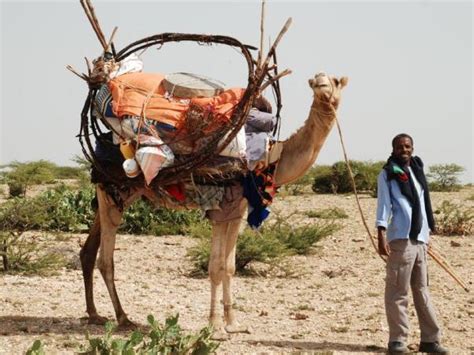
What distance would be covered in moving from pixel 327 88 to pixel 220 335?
228 centimetres

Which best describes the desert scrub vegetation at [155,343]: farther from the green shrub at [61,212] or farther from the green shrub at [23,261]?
the green shrub at [61,212]

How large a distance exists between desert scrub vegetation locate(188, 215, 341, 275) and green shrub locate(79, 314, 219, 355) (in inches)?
176

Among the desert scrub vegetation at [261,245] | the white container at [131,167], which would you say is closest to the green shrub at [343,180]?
the desert scrub vegetation at [261,245]

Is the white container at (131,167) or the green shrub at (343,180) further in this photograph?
the green shrub at (343,180)

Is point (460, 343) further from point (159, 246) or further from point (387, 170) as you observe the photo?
point (159, 246)

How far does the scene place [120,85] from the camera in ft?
27.0

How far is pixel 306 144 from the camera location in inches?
313

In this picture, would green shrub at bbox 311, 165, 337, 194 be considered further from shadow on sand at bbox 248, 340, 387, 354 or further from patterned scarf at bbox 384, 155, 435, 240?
patterned scarf at bbox 384, 155, 435, 240

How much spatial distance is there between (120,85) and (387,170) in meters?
2.45

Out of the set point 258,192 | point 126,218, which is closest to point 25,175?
point 126,218

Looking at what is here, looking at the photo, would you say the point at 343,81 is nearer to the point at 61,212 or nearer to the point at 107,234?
the point at 107,234

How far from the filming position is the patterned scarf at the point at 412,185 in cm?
755

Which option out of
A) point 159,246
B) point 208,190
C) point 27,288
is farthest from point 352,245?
point 208,190

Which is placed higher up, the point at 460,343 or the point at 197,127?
the point at 197,127
